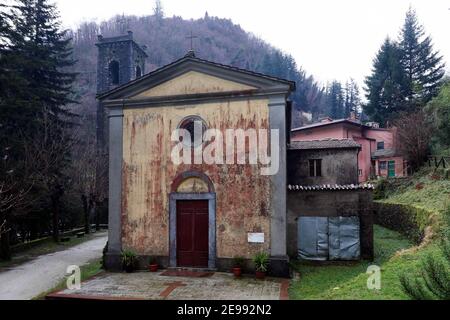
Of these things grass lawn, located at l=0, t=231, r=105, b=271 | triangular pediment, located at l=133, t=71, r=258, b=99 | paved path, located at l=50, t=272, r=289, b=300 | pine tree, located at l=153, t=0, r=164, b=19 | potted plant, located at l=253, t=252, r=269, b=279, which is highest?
pine tree, located at l=153, t=0, r=164, b=19

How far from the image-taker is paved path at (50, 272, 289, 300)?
32.2ft

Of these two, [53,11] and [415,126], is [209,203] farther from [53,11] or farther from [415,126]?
[53,11]

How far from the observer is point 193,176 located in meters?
13.1

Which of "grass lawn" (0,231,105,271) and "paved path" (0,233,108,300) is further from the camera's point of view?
"grass lawn" (0,231,105,271)

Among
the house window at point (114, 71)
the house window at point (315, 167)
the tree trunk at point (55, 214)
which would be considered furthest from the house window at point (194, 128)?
the house window at point (114, 71)

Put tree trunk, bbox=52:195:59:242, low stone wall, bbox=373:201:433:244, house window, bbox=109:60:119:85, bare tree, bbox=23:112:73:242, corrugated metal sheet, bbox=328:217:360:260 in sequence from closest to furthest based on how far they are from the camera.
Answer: corrugated metal sheet, bbox=328:217:360:260
low stone wall, bbox=373:201:433:244
bare tree, bbox=23:112:73:242
tree trunk, bbox=52:195:59:242
house window, bbox=109:60:119:85

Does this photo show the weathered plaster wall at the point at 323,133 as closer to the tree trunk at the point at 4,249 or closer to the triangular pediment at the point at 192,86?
the triangular pediment at the point at 192,86

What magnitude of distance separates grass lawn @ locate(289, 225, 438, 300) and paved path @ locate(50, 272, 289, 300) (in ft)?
2.64

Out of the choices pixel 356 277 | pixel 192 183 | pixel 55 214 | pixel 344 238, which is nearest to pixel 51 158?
pixel 55 214

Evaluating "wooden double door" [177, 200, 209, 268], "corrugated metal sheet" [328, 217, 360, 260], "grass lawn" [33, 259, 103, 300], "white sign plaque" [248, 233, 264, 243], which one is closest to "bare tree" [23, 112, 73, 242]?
"grass lawn" [33, 259, 103, 300]

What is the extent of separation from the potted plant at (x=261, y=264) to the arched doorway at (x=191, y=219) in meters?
1.81

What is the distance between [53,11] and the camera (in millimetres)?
24906

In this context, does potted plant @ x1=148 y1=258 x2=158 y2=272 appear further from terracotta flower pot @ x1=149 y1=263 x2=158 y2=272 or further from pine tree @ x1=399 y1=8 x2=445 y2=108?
pine tree @ x1=399 y1=8 x2=445 y2=108
